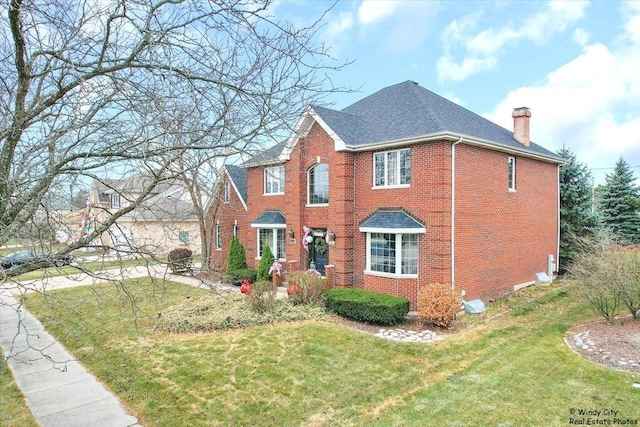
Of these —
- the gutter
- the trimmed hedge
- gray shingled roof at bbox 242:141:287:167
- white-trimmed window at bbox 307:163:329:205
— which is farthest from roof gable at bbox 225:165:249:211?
gray shingled roof at bbox 242:141:287:167

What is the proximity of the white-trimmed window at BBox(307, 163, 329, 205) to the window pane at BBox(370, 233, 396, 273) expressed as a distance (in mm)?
3174

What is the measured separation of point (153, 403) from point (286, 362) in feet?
9.18

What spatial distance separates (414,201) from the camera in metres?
13.1

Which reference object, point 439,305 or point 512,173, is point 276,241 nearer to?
point 439,305

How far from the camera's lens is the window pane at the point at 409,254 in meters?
13.0

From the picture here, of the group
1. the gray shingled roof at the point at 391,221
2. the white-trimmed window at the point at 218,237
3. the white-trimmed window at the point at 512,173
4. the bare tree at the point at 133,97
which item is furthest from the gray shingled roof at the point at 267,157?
the white-trimmed window at the point at 218,237

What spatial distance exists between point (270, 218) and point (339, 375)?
11.4m

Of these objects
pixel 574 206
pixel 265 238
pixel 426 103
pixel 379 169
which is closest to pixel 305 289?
pixel 379 169

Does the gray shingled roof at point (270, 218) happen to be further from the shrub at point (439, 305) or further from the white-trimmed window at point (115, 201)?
the white-trimmed window at point (115, 201)

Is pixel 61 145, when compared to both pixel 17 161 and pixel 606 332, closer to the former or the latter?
pixel 17 161

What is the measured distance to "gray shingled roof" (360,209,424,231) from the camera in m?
12.8

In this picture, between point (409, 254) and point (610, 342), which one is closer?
point (610, 342)

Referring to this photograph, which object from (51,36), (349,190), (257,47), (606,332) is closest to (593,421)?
(606,332)

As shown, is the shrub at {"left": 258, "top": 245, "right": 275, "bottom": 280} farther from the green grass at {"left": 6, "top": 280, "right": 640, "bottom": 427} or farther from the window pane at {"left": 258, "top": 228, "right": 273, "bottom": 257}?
the green grass at {"left": 6, "top": 280, "right": 640, "bottom": 427}
